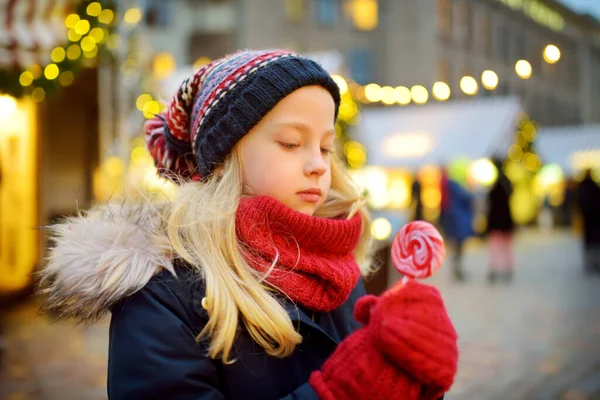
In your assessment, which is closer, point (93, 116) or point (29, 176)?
point (29, 176)

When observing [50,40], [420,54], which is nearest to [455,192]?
[50,40]

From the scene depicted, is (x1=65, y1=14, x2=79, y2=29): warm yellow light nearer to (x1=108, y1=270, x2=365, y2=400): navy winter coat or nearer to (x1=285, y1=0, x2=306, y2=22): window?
(x1=108, y1=270, x2=365, y2=400): navy winter coat

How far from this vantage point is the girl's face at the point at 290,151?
59.7 inches

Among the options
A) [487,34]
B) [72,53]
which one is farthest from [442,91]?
[487,34]

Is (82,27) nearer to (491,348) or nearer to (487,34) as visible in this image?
(491,348)

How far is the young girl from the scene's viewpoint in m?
1.27

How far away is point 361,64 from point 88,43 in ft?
67.6

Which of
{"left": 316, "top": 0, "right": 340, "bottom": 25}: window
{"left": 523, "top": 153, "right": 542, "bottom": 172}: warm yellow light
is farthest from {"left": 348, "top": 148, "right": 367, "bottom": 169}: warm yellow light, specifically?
{"left": 316, "top": 0, "right": 340, "bottom": 25}: window

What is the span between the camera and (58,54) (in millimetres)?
6543

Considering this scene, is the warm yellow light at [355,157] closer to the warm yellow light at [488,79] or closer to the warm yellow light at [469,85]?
the warm yellow light at [469,85]

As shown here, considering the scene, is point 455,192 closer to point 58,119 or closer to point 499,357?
point 499,357

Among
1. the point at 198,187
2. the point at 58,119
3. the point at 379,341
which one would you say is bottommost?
the point at 379,341

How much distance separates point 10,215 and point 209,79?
7500mm

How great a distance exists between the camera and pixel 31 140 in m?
8.88
